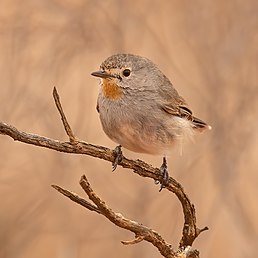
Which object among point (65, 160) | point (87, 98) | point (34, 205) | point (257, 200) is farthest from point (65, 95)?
point (257, 200)

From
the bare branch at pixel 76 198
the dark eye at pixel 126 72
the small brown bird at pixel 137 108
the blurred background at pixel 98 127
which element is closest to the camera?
the bare branch at pixel 76 198

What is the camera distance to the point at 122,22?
4250 mm

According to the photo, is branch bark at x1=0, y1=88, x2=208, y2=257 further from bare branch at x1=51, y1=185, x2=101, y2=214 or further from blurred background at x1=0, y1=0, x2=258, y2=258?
blurred background at x1=0, y1=0, x2=258, y2=258

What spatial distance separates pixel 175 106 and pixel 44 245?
189cm

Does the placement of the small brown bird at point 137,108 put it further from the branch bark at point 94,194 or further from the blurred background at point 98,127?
the blurred background at point 98,127

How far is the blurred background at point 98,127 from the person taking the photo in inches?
162

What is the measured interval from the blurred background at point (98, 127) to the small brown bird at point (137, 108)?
1.11 m

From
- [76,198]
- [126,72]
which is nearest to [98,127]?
[126,72]

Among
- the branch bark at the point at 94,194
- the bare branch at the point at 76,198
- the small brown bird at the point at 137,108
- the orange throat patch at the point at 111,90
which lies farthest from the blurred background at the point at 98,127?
the bare branch at the point at 76,198

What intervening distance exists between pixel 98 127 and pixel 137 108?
1681mm

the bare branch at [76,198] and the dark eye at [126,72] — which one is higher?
the dark eye at [126,72]

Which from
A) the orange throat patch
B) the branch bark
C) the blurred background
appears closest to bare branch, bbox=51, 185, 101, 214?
the branch bark

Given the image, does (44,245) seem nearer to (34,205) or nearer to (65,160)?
(34,205)

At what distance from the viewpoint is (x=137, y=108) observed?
113 inches
